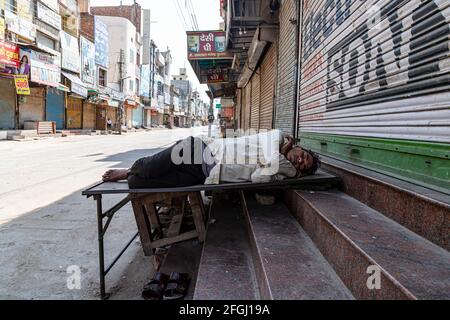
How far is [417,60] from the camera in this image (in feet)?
7.66

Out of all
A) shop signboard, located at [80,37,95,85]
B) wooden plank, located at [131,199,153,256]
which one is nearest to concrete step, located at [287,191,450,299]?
wooden plank, located at [131,199,153,256]

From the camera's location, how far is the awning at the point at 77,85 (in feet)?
83.1

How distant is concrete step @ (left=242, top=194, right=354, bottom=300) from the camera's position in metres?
1.81

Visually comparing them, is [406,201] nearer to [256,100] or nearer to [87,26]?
[256,100]

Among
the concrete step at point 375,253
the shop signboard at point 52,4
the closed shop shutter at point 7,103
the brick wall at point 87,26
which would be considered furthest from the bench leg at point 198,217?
the brick wall at point 87,26

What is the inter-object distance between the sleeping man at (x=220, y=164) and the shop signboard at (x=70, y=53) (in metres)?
26.6

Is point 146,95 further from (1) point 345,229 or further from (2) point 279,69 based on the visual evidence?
(1) point 345,229

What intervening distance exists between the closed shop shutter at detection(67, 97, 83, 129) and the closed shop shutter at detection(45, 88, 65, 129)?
1303 millimetres

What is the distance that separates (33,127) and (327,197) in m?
24.0

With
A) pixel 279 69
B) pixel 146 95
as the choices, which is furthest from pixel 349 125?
pixel 146 95

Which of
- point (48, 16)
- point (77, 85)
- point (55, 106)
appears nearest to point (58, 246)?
point (48, 16)

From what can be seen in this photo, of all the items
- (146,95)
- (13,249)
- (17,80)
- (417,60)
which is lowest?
(13,249)

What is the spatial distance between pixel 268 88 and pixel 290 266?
27.0 feet

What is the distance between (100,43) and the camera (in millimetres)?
33312
